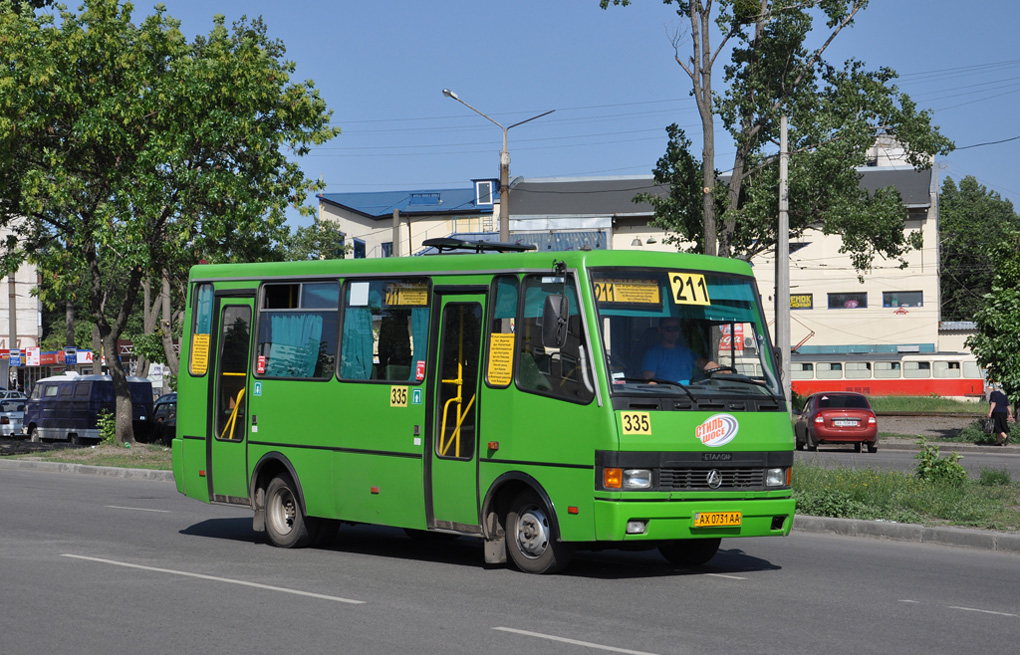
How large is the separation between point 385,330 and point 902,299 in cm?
7013

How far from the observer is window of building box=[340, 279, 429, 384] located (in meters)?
12.0

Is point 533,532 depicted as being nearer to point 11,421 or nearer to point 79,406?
point 79,406

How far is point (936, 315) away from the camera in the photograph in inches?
3029

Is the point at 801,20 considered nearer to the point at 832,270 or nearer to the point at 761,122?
the point at 761,122

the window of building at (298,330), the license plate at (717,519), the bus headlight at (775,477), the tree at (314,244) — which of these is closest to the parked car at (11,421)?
the tree at (314,244)

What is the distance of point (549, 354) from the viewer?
10.8 m

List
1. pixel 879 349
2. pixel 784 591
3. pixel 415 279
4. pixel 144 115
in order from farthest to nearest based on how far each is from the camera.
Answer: pixel 879 349 → pixel 144 115 → pixel 415 279 → pixel 784 591

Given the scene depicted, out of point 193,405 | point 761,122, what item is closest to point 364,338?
point 193,405

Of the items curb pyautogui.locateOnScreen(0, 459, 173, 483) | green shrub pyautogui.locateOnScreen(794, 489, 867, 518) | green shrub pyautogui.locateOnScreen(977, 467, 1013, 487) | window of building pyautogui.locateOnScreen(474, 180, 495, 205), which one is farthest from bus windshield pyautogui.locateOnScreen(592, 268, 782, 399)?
window of building pyautogui.locateOnScreen(474, 180, 495, 205)

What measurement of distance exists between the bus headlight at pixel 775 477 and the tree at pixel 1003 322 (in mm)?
25368

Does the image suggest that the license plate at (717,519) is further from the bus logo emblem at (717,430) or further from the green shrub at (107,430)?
the green shrub at (107,430)

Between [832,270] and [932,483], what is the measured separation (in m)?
64.5

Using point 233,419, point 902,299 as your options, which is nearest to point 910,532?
point 233,419

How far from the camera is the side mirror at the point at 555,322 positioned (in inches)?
405
